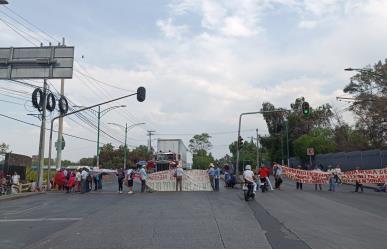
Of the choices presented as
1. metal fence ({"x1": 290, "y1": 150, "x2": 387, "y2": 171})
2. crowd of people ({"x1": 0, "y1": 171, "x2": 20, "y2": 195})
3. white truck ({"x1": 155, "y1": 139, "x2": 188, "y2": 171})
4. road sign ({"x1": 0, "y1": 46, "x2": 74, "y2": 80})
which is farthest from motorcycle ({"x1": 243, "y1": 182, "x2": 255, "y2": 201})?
white truck ({"x1": 155, "y1": 139, "x2": 188, "y2": 171})

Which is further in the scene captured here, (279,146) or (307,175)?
(279,146)

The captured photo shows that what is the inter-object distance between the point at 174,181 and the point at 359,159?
1043 inches

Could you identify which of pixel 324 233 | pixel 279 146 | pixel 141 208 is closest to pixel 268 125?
pixel 279 146

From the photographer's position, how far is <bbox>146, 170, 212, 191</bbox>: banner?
33.7m

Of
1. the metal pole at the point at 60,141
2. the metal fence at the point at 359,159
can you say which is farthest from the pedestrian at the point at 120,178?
the metal fence at the point at 359,159

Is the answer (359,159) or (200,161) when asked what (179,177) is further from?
(200,161)

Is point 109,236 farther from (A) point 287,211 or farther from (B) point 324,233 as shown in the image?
(A) point 287,211

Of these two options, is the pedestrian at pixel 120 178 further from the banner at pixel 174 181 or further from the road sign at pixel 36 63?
the road sign at pixel 36 63

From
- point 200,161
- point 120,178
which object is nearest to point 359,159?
point 120,178

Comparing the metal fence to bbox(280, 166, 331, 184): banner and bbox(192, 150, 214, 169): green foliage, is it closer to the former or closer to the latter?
bbox(280, 166, 331, 184): banner

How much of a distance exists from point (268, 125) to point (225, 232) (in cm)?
7589

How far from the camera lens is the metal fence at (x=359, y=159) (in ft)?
156

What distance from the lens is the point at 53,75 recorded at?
87.8ft

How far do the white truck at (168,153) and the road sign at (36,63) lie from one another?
26.4m
